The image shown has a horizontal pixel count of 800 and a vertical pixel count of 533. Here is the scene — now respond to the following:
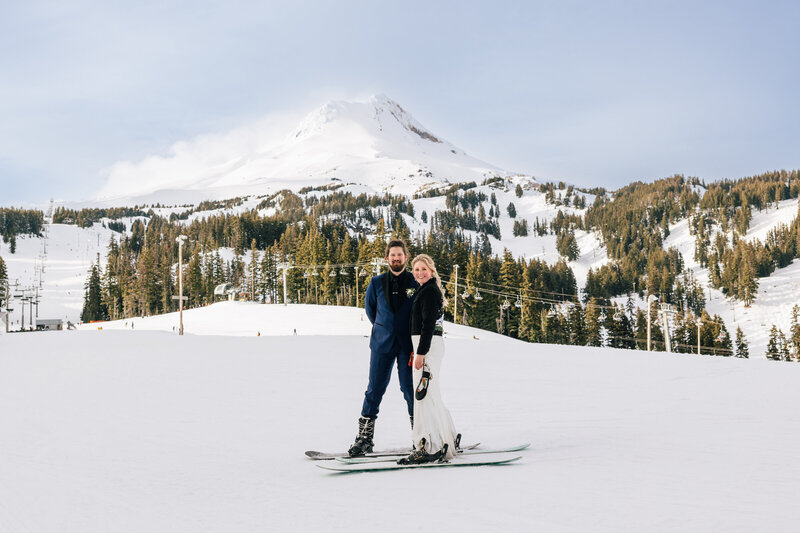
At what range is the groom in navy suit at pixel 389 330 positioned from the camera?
18.4 feet

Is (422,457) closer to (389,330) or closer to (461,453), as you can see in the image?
(461,453)

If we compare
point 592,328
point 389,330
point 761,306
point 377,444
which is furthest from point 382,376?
point 761,306

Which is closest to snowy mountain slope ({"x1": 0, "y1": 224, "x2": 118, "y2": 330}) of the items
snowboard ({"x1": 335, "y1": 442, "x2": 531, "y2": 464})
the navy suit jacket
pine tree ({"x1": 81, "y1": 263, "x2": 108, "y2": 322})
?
pine tree ({"x1": 81, "y1": 263, "x2": 108, "y2": 322})

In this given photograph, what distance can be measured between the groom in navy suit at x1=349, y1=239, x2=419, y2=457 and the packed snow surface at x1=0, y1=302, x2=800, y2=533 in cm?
87

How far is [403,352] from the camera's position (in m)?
5.63

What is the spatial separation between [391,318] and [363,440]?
1.28 meters

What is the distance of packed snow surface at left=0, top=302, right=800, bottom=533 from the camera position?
145 inches

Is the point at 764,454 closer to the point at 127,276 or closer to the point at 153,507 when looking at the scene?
the point at 153,507

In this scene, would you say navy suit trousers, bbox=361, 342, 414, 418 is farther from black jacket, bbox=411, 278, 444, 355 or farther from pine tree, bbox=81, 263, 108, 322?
pine tree, bbox=81, 263, 108, 322

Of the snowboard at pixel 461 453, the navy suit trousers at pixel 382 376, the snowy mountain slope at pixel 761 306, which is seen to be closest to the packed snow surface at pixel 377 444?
the snowboard at pixel 461 453

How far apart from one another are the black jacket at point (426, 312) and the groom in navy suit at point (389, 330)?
0.20 meters

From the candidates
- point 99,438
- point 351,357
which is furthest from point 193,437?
point 351,357

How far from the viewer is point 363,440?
18.0 ft

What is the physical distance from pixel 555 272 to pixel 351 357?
380ft
